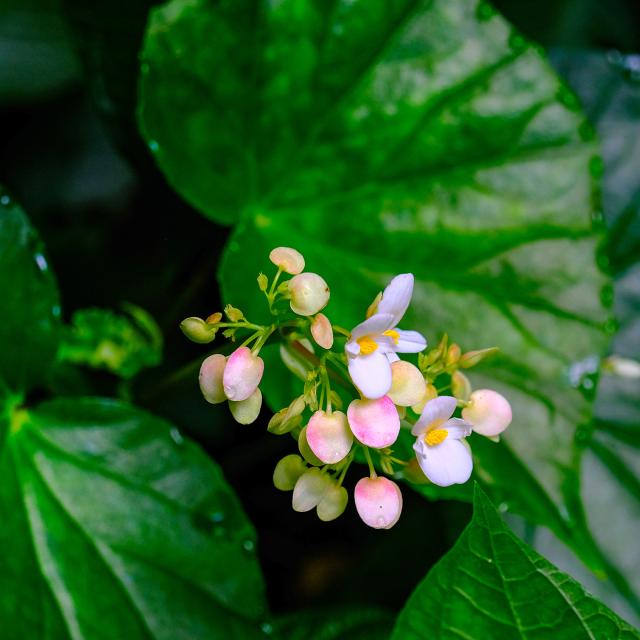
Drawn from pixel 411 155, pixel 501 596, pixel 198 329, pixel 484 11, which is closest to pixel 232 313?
pixel 198 329

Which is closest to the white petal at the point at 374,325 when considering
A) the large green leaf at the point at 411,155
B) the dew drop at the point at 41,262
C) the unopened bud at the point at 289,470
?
the unopened bud at the point at 289,470

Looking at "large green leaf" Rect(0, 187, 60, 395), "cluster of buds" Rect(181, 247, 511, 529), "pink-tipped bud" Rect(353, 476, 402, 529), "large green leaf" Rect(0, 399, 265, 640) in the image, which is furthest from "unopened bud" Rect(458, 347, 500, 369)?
"large green leaf" Rect(0, 187, 60, 395)

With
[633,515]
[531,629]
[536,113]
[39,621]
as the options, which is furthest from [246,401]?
[633,515]

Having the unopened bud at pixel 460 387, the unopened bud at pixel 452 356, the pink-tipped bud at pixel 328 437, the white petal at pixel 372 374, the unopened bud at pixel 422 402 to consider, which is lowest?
the unopened bud at pixel 460 387

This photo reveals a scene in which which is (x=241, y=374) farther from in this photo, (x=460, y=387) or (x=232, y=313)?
(x=460, y=387)

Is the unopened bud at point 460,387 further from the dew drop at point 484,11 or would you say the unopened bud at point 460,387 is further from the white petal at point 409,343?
the dew drop at point 484,11

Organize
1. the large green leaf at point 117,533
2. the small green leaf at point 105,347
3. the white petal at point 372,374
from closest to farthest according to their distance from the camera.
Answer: the white petal at point 372,374 < the large green leaf at point 117,533 < the small green leaf at point 105,347
